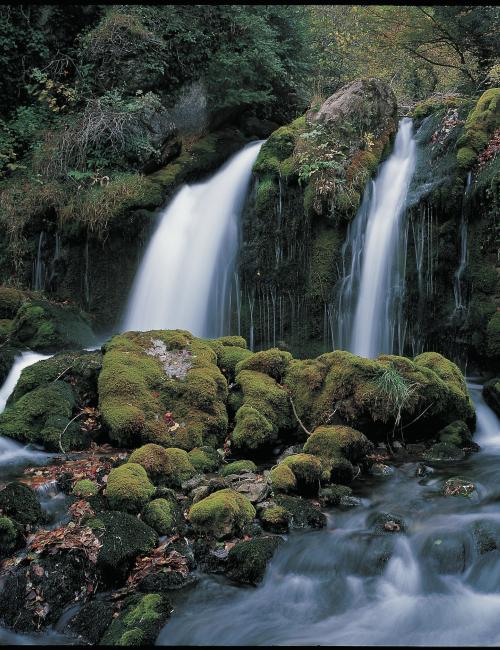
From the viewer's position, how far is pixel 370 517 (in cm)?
511

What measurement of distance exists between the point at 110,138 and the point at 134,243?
111 inches

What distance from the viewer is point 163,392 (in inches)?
278

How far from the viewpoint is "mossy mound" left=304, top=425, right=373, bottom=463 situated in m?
5.97

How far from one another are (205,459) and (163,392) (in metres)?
1.34

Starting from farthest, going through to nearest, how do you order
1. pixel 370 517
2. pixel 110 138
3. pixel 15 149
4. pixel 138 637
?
pixel 15 149 < pixel 110 138 < pixel 370 517 < pixel 138 637

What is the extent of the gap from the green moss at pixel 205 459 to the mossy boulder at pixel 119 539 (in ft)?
4.46

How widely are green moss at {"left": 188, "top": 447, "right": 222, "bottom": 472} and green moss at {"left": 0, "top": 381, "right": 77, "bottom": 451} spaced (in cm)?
137

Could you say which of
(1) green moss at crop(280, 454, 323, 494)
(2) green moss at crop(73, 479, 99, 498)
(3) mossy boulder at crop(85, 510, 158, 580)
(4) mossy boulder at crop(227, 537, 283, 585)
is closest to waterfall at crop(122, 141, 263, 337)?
(1) green moss at crop(280, 454, 323, 494)

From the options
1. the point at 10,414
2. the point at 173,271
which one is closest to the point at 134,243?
the point at 173,271

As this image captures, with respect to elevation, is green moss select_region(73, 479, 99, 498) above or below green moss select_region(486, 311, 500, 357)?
below

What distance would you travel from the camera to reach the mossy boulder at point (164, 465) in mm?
5430

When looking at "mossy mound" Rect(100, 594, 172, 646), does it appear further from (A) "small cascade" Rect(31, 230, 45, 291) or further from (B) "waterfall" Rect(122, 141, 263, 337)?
(A) "small cascade" Rect(31, 230, 45, 291)

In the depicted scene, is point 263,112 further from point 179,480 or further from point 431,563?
point 431,563

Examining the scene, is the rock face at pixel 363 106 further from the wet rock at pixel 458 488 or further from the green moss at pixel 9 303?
the wet rock at pixel 458 488
